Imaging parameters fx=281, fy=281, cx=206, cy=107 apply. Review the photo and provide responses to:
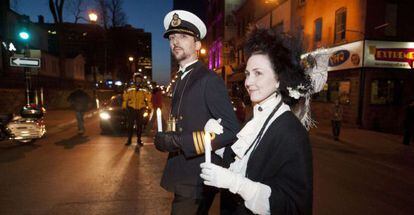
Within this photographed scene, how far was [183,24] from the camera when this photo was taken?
2436 millimetres

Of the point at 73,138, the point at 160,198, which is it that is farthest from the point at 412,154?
the point at 73,138

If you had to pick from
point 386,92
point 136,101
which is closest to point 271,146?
point 136,101

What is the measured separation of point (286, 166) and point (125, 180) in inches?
195

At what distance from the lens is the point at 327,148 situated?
9.57m

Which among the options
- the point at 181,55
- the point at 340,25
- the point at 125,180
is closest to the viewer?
the point at 181,55

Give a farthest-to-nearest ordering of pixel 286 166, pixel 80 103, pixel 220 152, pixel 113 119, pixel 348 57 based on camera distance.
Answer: pixel 348 57, pixel 113 119, pixel 80 103, pixel 220 152, pixel 286 166

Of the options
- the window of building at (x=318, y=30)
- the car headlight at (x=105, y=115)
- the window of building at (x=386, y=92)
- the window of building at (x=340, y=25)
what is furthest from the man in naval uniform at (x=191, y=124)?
the window of building at (x=318, y=30)

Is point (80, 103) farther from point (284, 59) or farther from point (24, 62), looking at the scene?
point (284, 59)

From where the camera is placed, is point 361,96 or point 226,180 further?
point 361,96

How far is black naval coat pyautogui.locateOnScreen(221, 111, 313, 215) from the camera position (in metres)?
1.50

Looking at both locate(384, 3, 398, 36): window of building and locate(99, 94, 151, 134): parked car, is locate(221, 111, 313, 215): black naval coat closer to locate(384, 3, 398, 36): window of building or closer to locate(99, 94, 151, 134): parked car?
locate(99, 94, 151, 134): parked car

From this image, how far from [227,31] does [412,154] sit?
35296mm

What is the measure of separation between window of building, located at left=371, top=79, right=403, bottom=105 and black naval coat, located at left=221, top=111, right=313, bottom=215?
16.0 metres

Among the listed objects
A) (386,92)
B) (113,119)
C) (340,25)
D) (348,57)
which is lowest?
(113,119)
